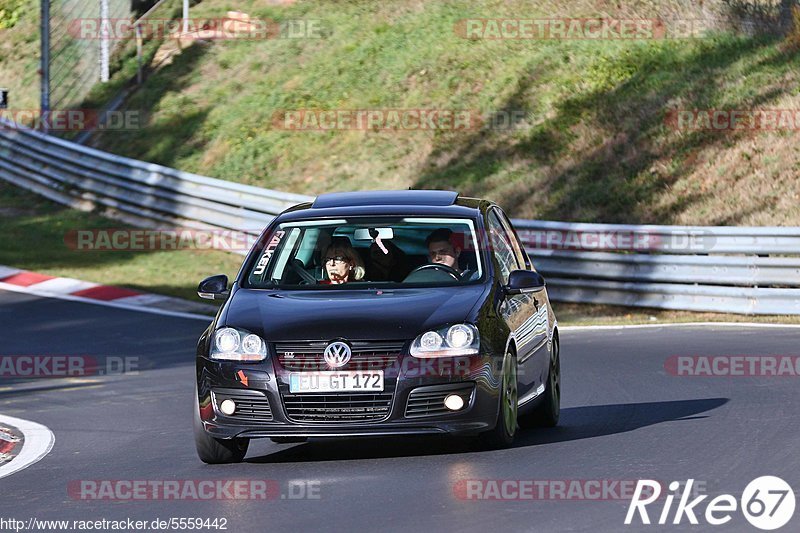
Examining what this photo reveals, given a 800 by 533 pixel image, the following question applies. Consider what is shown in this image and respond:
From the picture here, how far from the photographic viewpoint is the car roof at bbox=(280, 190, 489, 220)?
9930 millimetres

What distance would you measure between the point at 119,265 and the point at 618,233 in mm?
8282

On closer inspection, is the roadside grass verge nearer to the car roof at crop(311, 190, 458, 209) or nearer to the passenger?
the car roof at crop(311, 190, 458, 209)

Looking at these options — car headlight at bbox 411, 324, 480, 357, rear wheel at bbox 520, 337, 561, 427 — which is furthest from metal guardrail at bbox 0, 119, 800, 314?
car headlight at bbox 411, 324, 480, 357

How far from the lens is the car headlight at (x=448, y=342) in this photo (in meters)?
8.57

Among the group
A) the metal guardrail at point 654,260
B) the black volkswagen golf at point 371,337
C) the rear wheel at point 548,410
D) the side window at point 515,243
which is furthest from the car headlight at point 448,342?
the metal guardrail at point 654,260

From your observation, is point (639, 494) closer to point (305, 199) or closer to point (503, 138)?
point (305, 199)

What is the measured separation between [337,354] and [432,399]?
0.58 m

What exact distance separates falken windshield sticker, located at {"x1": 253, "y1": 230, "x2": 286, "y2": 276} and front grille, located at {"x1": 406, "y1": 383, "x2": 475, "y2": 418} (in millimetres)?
1712

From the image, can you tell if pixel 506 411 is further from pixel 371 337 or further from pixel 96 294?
pixel 96 294

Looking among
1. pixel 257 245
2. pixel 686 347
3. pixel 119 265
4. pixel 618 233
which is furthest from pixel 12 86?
pixel 257 245

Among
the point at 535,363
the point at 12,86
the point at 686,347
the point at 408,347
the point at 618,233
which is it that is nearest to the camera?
the point at 408,347

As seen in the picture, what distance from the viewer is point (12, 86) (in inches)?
1526

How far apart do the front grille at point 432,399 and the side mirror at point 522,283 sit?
1000mm

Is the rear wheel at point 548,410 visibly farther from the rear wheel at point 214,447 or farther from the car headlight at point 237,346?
the car headlight at point 237,346
